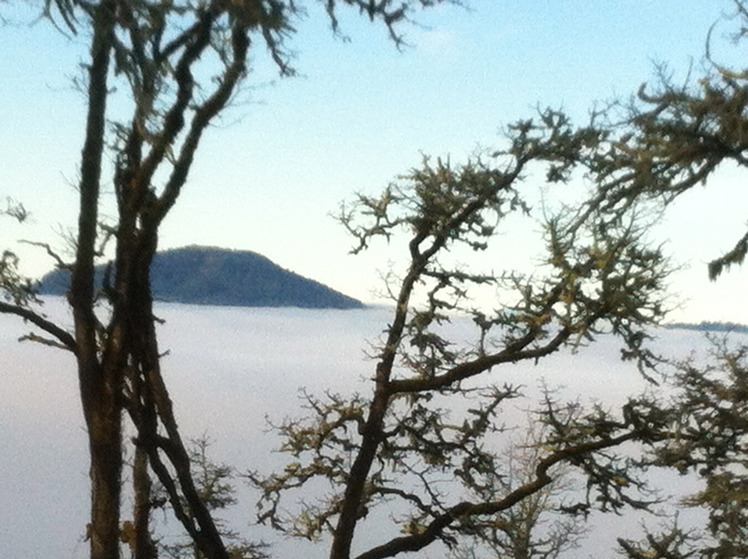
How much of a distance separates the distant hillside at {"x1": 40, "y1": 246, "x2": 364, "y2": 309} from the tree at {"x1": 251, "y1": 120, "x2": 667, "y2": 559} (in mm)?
52315

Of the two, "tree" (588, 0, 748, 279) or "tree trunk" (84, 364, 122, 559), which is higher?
"tree" (588, 0, 748, 279)

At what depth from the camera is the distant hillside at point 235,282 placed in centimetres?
6569

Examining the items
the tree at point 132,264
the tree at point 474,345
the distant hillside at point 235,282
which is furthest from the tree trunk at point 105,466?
the distant hillside at point 235,282

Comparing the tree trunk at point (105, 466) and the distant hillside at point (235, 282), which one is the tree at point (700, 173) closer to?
the tree trunk at point (105, 466)

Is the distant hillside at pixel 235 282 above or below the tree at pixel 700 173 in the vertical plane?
above

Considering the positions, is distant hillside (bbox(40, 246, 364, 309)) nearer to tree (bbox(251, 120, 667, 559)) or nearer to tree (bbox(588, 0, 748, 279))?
tree (bbox(251, 120, 667, 559))

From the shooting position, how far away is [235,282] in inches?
2901

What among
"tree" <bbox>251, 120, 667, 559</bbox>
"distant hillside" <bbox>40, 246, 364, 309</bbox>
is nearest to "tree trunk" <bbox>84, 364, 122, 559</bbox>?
"tree" <bbox>251, 120, 667, 559</bbox>

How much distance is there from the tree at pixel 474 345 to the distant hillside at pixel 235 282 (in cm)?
5231

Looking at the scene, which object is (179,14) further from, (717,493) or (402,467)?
(402,467)

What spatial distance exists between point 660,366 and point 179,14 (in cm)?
667

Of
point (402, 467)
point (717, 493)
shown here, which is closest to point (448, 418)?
point (402, 467)

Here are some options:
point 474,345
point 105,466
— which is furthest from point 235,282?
point 105,466

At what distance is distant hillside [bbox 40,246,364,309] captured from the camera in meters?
65.7
